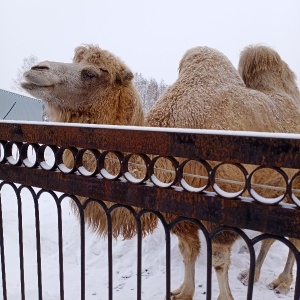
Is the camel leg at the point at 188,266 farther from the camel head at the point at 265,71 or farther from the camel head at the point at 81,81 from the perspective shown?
the camel head at the point at 265,71

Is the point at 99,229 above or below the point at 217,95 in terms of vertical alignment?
below

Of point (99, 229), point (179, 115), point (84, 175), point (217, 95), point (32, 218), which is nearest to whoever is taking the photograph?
point (84, 175)

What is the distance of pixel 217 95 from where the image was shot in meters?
3.03

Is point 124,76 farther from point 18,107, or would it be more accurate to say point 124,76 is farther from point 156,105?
point 18,107

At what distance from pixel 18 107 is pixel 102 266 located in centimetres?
1267

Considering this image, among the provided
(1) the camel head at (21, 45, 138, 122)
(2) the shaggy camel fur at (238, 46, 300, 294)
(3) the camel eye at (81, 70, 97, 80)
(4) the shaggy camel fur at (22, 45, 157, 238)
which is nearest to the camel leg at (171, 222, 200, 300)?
(4) the shaggy camel fur at (22, 45, 157, 238)

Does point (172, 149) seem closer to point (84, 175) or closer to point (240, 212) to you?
point (240, 212)

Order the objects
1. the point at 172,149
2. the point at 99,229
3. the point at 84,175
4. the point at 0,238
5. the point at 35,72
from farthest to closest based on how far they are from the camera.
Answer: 1. the point at 99,229
2. the point at 35,72
3. the point at 0,238
4. the point at 84,175
5. the point at 172,149

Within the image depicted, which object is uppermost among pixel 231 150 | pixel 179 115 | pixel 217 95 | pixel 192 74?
pixel 192 74

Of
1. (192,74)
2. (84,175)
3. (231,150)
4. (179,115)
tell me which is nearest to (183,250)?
(179,115)

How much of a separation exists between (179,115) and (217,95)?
0.46 metres

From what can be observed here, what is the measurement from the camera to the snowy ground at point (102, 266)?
3.24m

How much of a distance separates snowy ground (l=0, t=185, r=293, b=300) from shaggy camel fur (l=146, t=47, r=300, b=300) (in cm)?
43

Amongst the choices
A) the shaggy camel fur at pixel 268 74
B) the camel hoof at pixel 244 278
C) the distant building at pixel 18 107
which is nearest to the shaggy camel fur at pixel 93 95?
the camel hoof at pixel 244 278
